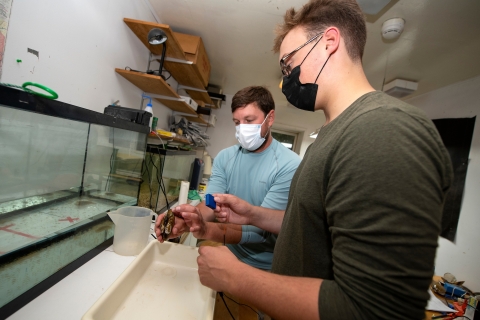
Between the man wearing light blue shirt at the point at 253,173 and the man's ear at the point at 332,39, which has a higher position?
the man's ear at the point at 332,39

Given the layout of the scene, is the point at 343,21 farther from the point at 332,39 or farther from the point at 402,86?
the point at 402,86

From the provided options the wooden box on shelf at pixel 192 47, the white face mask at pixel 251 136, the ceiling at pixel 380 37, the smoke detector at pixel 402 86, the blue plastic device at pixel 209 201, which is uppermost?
the ceiling at pixel 380 37

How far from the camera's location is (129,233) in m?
0.96

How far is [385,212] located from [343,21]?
1.84 ft

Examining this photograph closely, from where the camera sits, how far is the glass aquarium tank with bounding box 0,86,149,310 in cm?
60

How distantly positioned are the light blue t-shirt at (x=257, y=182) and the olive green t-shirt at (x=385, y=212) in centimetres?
75

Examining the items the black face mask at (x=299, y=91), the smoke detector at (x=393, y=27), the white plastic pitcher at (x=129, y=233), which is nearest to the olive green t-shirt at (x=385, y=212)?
the black face mask at (x=299, y=91)

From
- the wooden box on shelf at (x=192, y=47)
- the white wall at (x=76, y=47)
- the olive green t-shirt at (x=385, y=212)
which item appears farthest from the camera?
the wooden box on shelf at (x=192, y=47)

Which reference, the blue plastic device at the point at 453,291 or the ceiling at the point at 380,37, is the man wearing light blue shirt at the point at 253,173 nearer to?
the ceiling at the point at 380,37

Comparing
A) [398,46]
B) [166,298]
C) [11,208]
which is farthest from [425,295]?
[398,46]

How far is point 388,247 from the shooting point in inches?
12.4

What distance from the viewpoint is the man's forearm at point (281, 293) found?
38 centimetres

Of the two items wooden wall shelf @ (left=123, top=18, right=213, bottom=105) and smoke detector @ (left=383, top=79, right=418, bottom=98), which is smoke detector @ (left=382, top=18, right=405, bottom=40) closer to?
smoke detector @ (left=383, top=79, right=418, bottom=98)

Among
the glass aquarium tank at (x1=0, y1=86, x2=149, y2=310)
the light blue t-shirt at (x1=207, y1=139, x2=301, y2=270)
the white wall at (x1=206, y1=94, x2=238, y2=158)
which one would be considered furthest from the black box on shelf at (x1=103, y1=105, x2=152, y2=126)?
the white wall at (x1=206, y1=94, x2=238, y2=158)
